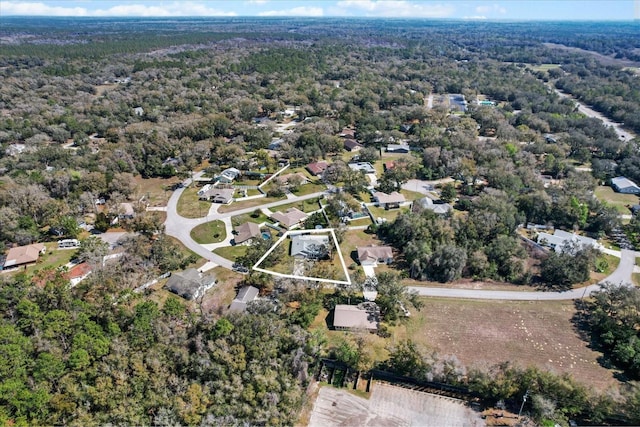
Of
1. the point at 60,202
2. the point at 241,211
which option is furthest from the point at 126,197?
the point at 241,211

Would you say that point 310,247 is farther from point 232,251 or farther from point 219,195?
point 219,195

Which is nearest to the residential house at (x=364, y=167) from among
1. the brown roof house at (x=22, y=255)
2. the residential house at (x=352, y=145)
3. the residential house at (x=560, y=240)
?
the residential house at (x=352, y=145)

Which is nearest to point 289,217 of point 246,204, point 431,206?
point 246,204

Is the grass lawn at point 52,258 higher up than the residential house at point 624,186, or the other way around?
the residential house at point 624,186

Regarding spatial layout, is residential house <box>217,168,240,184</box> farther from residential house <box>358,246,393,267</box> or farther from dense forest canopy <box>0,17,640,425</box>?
residential house <box>358,246,393,267</box>

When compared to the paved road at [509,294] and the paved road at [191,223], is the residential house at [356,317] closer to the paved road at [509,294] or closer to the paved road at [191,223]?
the paved road at [509,294]

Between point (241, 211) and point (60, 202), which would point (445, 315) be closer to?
point (241, 211)
